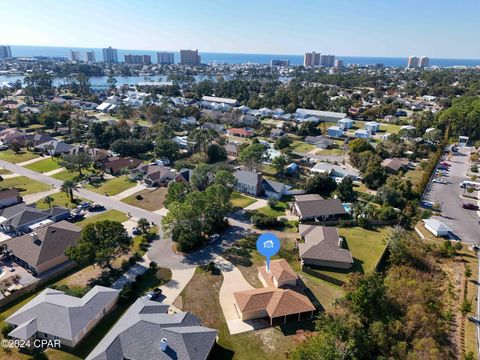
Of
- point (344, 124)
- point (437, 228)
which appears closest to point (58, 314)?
point (437, 228)

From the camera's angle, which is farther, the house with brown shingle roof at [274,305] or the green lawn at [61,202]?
the green lawn at [61,202]

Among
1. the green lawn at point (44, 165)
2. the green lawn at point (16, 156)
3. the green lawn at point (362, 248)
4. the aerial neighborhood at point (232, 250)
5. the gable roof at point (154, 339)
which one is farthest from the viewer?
the green lawn at point (16, 156)

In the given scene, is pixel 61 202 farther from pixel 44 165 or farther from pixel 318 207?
pixel 318 207

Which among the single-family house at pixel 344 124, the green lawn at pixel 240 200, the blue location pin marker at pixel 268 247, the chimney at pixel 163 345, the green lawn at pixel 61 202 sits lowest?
the green lawn at pixel 240 200

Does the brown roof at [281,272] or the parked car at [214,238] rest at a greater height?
the brown roof at [281,272]

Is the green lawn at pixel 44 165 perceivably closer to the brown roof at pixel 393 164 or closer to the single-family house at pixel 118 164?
the single-family house at pixel 118 164

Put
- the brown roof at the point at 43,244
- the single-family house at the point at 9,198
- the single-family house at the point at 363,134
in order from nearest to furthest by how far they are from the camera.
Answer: the brown roof at the point at 43,244 → the single-family house at the point at 9,198 → the single-family house at the point at 363,134

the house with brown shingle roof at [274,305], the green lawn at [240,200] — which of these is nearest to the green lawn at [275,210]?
the green lawn at [240,200]
